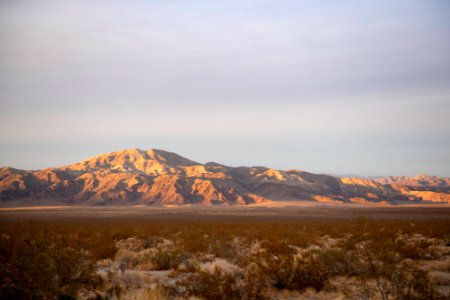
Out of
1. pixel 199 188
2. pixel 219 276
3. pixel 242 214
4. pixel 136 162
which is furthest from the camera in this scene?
pixel 136 162

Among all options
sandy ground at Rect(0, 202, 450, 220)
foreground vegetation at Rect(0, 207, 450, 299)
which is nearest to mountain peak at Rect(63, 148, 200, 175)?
sandy ground at Rect(0, 202, 450, 220)

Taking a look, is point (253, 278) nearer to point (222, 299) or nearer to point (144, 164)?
point (222, 299)

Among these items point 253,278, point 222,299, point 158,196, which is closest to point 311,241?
point 253,278

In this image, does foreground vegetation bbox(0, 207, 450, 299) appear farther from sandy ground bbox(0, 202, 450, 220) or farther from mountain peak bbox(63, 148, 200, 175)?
mountain peak bbox(63, 148, 200, 175)

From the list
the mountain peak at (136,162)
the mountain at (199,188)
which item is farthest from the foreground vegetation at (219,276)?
the mountain peak at (136,162)

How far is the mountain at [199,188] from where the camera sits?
115500 mm

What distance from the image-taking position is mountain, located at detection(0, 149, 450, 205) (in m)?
116

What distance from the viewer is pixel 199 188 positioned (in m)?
119

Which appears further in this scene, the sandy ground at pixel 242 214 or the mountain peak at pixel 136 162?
the mountain peak at pixel 136 162

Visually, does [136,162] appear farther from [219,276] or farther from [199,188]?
[219,276]

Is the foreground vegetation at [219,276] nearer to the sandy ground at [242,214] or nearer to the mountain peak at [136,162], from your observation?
the sandy ground at [242,214]

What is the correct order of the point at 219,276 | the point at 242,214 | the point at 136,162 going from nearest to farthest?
the point at 219,276 → the point at 242,214 → the point at 136,162

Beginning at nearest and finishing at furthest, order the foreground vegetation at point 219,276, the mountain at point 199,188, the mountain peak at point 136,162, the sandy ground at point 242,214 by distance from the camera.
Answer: the foreground vegetation at point 219,276 < the sandy ground at point 242,214 < the mountain at point 199,188 < the mountain peak at point 136,162

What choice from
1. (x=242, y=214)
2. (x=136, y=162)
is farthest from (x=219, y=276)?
(x=136, y=162)
